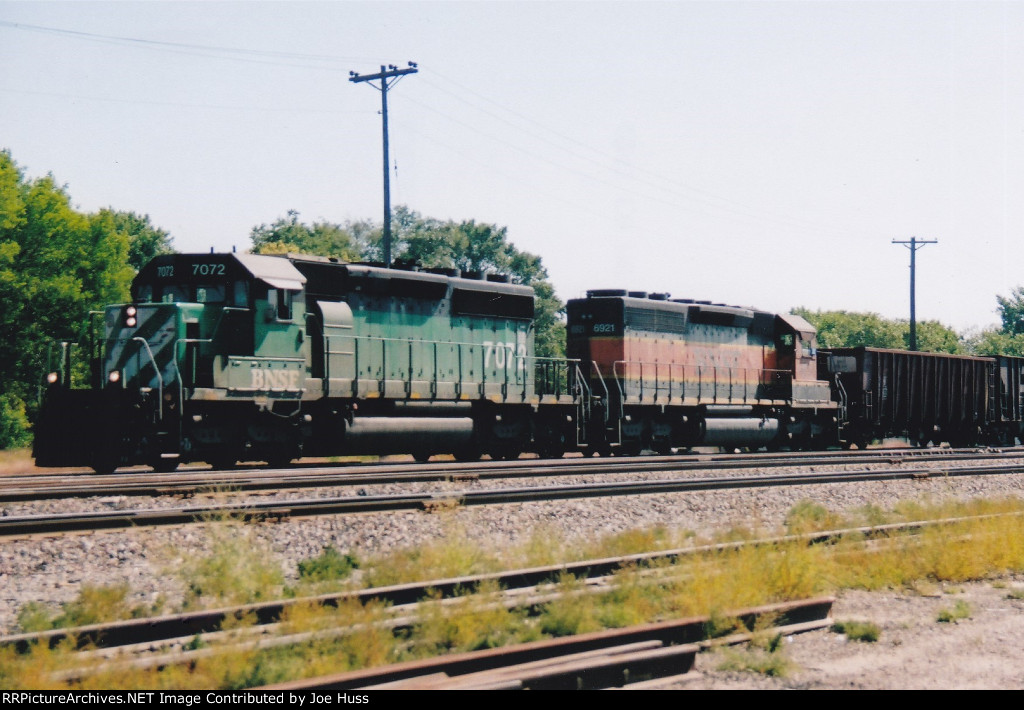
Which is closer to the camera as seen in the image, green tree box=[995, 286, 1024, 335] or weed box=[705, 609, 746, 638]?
weed box=[705, 609, 746, 638]

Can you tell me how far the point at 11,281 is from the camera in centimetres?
3525

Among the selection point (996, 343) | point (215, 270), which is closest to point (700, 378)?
point (215, 270)

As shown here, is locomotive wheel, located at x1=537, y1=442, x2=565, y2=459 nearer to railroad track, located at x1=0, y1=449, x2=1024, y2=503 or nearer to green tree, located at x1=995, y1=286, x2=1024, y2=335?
railroad track, located at x1=0, y1=449, x2=1024, y2=503

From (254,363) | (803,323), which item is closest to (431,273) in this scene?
(254,363)

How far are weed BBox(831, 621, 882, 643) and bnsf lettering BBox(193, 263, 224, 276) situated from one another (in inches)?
462

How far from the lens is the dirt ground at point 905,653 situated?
17.4 feet

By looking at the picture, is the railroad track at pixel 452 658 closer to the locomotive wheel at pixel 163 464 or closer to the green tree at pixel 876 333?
the locomotive wheel at pixel 163 464

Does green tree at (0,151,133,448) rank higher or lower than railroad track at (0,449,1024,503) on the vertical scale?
higher

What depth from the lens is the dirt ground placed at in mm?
5305

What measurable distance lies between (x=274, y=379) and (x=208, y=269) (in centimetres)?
198

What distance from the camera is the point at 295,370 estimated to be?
1616cm

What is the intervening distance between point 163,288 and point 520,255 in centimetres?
5986

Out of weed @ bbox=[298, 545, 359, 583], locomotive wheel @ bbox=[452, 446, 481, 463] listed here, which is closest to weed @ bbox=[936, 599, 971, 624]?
weed @ bbox=[298, 545, 359, 583]

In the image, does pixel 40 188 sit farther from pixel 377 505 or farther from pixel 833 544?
pixel 833 544
